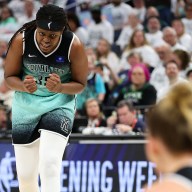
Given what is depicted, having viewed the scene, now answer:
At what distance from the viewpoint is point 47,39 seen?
5227mm

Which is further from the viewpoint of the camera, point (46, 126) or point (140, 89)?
point (140, 89)

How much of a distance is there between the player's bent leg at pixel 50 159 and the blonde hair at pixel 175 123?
10.3 feet

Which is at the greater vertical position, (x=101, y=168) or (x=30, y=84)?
(x=30, y=84)

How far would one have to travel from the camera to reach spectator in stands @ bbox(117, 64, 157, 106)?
9.20m

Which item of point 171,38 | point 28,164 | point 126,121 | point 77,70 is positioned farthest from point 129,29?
point 28,164

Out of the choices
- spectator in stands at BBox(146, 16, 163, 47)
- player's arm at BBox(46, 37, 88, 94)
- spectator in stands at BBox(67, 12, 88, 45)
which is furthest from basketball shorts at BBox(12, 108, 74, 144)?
spectator in stands at BBox(67, 12, 88, 45)

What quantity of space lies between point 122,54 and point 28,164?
6248 millimetres

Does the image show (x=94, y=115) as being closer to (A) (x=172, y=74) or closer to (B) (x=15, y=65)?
(A) (x=172, y=74)

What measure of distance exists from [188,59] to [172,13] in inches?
121

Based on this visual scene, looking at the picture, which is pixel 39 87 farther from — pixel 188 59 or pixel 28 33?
pixel 188 59

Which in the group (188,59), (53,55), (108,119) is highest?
(53,55)

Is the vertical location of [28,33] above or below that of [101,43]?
above

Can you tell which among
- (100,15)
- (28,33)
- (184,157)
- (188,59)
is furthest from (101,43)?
(184,157)

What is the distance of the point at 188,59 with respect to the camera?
956 centimetres
